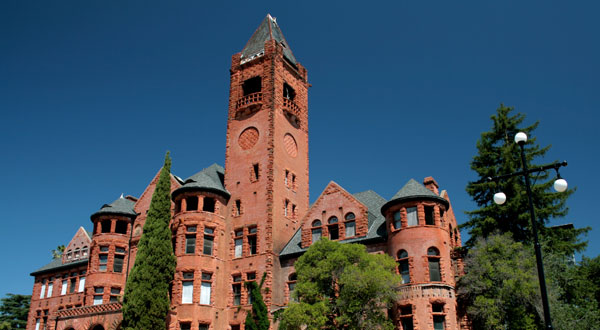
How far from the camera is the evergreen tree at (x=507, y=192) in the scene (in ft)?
127

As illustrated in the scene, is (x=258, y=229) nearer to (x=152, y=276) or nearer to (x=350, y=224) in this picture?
(x=350, y=224)

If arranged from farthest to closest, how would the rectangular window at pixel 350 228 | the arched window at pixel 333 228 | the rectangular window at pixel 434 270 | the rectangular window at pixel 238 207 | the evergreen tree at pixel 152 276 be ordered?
the rectangular window at pixel 238 207, the arched window at pixel 333 228, the rectangular window at pixel 350 228, the evergreen tree at pixel 152 276, the rectangular window at pixel 434 270

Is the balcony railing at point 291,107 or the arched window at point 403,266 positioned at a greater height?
the balcony railing at point 291,107

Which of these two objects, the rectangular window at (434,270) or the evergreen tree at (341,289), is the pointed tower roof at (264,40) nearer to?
the evergreen tree at (341,289)

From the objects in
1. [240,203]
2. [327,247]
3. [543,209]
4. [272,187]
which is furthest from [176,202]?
[543,209]

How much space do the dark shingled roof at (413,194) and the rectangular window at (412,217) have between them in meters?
0.77

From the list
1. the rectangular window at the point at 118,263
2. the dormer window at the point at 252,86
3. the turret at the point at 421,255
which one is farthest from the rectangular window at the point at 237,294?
the dormer window at the point at 252,86

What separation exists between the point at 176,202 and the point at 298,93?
16.1m

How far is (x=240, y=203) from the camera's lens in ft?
146

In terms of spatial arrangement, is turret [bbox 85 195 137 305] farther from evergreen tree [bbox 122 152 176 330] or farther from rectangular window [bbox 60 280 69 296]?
A: evergreen tree [bbox 122 152 176 330]

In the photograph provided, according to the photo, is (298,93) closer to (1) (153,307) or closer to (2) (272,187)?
(2) (272,187)

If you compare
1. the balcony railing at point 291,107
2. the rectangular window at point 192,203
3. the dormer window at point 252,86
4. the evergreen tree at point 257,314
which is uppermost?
the dormer window at point 252,86

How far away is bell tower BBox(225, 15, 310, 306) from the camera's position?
42344mm

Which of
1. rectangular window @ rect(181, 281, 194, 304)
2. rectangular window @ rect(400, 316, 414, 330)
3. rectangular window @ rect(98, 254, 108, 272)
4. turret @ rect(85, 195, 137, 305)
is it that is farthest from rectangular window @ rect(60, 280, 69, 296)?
rectangular window @ rect(400, 316, 414, 330)
